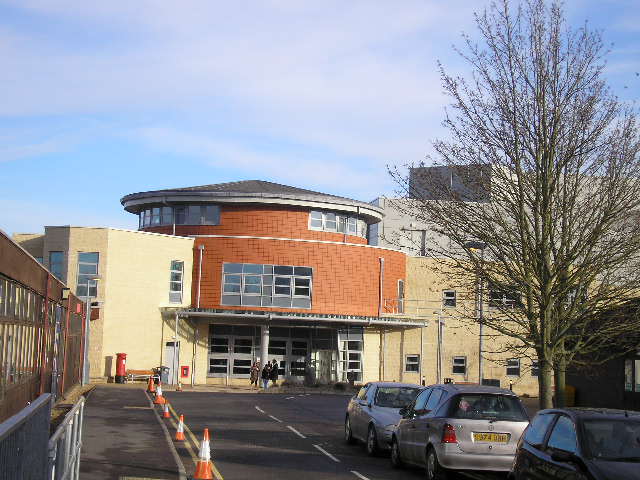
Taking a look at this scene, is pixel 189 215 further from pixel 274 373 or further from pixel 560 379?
pixel 560 379

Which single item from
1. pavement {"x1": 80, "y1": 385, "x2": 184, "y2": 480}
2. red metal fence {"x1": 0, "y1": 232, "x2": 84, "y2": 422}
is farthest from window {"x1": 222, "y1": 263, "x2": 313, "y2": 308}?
red metal fence {"x1": 0, "y1": 232, "x2": 84, "y2": 422}

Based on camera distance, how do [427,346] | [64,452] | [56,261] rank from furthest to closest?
[427,346], [56,261], [64,452]

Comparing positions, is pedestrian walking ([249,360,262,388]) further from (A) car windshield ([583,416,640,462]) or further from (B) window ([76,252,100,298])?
(A) car windshield ([583,416,640,462])

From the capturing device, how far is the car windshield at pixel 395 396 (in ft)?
63.5

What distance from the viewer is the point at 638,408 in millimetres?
28891

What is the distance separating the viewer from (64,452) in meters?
9.38

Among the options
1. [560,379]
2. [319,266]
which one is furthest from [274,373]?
[560,379]

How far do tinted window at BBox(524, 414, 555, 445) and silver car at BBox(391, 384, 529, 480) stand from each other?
279 centimetres

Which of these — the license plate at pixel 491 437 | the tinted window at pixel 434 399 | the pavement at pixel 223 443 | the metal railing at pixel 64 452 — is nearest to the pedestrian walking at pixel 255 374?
the pavement at pixel 223 443

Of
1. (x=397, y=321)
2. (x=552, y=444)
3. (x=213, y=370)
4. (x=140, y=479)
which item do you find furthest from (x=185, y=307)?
(x=552, y=444)

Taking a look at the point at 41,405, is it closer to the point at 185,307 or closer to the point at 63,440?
the point at 63,440

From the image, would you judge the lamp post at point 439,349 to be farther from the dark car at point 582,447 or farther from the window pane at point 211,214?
the dark car at point 582,447

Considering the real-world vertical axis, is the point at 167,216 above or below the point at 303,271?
above

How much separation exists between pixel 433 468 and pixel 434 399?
1373 millimetres
